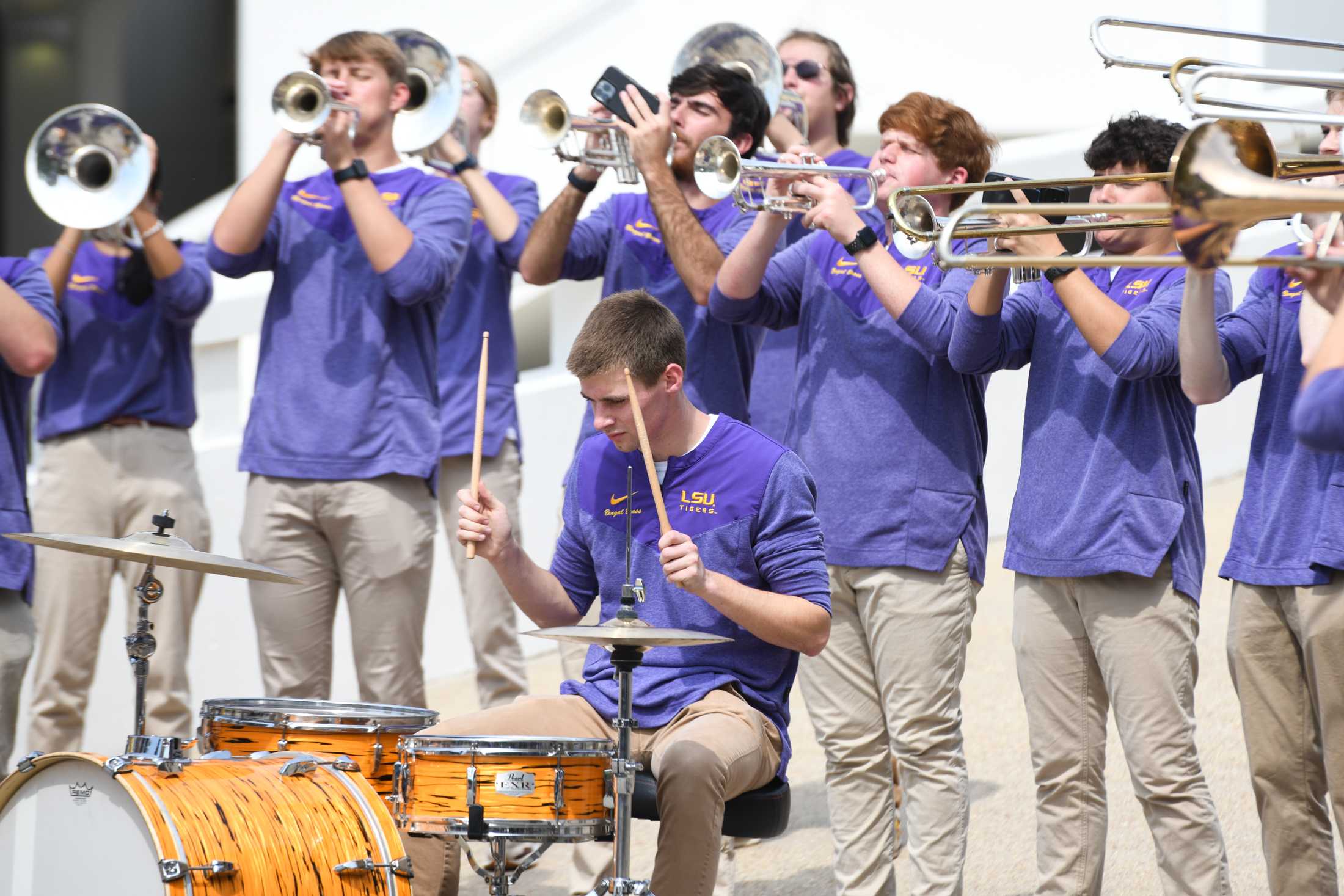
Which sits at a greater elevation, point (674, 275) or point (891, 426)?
point (674, 275)

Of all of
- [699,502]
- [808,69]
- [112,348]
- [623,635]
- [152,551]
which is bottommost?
[623,635]

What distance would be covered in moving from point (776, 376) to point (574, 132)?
976 millimetres

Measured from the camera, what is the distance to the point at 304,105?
5.11 m

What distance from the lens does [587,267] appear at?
545cm

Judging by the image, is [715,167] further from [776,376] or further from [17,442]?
[17,442]

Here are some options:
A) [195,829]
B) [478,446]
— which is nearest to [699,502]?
[478,446]

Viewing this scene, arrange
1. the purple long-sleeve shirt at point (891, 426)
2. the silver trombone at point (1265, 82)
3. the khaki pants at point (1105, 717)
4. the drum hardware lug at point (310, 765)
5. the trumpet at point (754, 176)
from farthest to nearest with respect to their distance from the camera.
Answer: the trumpet at point (754, 176), the purple long-sleeve shirt at point (891, 426), the khaki pants at point (1105, 717), the drum hardware lug at point (310, 765), the silver trombone at point (1265, 82)

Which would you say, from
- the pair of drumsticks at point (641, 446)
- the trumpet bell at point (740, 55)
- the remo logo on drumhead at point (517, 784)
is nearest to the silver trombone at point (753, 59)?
the trumpet bell at point (740, 55)

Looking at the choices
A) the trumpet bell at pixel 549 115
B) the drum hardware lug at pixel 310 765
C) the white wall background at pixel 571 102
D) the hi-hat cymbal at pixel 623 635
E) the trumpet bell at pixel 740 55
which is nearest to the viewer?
the hi-hat cymbal at pixel 623 635

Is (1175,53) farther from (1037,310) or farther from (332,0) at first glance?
(1037,310)

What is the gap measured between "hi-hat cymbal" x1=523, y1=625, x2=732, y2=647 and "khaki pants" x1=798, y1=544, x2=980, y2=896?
95cm

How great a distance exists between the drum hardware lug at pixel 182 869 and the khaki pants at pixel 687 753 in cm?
50

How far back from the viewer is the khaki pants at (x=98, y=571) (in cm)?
530

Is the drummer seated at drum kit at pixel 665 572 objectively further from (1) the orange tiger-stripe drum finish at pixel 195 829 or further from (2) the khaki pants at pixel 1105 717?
(2) the khaki pants at pixel 1105 717
